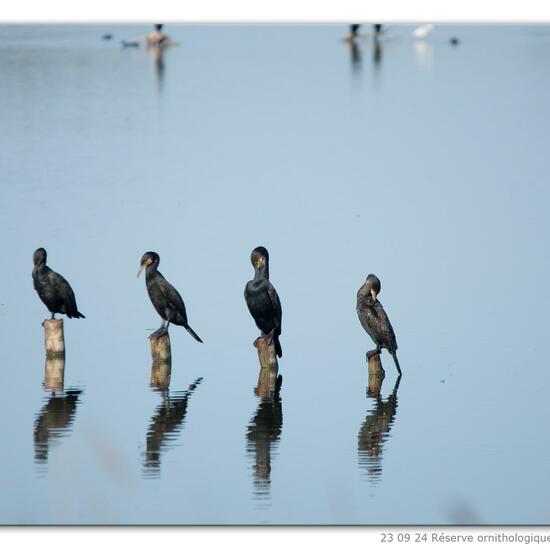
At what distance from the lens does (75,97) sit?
44.7 metres

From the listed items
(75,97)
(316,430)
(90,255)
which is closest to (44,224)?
(90,255)

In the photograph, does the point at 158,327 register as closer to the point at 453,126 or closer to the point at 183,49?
the point at 453,126

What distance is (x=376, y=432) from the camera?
14945mm

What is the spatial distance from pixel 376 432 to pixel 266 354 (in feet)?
7.58

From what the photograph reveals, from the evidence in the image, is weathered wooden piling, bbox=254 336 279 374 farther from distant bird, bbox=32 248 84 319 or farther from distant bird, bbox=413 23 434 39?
distant bird, bbox=413 23 434 39

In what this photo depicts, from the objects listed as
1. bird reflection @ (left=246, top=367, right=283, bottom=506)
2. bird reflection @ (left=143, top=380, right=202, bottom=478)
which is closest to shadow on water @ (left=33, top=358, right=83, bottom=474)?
bird reflection @ (left=143, top=380, right=202, bottom=478)

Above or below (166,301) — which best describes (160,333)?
below

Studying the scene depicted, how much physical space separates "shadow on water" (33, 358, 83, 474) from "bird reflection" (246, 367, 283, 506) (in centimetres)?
157

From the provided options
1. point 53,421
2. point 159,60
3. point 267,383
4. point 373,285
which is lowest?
point 53,421

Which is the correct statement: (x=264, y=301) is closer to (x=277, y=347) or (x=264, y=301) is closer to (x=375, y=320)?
(x=277, y=347)

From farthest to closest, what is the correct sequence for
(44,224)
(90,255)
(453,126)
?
(453,126), (44,224), (90,255)

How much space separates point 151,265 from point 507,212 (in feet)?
33.4

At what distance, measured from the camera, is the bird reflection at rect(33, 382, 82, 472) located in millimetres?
14406

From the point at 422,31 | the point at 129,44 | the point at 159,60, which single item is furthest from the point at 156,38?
the point at 422,31
